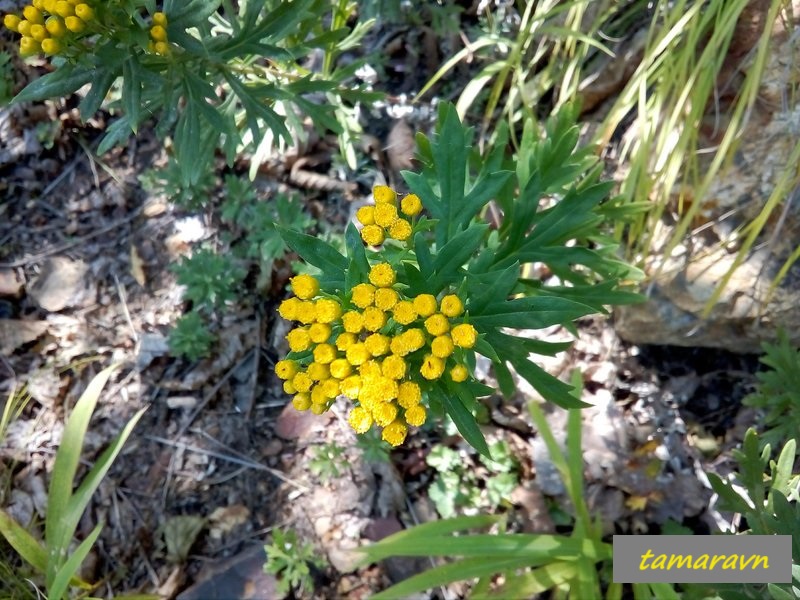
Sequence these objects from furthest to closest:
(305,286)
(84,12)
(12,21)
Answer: (12,21) → (84,12) → (305,286)

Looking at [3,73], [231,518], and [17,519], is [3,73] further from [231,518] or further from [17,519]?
[231,518]

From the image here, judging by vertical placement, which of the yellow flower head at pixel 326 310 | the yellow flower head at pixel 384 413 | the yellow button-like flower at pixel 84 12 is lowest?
the yellow flower head at pixel 384 413

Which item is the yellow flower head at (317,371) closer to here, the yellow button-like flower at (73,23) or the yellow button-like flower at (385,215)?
the yellow button-like flower at (385,215)

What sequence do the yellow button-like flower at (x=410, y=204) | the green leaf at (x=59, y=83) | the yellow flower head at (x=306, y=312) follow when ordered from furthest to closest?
the green leaf at (x=59, y=83)
the yellow button-like flower at (x=410, y=204)
the yellow flower head at (x=306, y=312)

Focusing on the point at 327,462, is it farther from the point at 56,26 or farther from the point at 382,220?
the point at 56,26

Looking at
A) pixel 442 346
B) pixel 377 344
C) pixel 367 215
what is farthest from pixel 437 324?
pixel 367 215

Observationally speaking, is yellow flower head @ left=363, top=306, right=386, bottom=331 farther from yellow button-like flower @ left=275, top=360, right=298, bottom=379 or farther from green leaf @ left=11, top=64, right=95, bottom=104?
green leaf @ left=11, top=64, right=95, bottom=104

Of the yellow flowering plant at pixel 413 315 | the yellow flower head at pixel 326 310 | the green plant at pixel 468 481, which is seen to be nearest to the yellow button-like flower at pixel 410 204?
the yellow flowering plant at pixel 413 315
